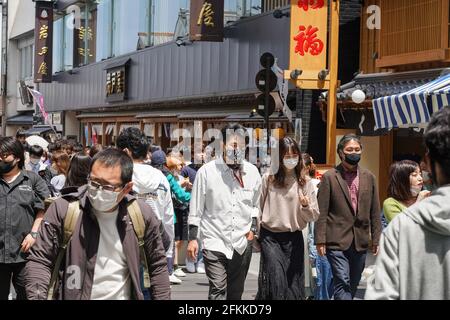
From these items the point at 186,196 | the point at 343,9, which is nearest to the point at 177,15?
the point at 343,9

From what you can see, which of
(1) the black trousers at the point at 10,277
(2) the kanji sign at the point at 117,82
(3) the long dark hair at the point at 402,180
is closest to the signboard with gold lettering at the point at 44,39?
(2) the kanji sign at the point at 117,82

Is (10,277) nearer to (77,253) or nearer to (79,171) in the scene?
(79,171)

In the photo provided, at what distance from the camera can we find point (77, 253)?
14.4 feet

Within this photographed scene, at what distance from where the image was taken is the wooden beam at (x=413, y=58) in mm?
12737

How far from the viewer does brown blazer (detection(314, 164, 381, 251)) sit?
7562 millimetres

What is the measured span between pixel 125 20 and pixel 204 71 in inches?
304

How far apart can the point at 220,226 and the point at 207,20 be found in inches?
476

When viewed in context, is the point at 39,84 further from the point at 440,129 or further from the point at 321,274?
the point at 440,129

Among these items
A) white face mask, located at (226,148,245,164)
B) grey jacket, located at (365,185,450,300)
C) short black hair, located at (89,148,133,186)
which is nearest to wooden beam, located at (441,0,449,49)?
white face mask, located at (226,148,245,164)

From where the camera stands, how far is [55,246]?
175 inches

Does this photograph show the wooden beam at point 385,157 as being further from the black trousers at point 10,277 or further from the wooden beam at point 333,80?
the black trousers at point 10,277

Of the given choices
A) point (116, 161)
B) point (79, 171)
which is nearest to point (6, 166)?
point (79, 171)

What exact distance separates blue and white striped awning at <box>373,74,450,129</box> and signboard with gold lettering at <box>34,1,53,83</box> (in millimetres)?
25785

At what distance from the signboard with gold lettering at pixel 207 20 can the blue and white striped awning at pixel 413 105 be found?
9.33 metres
